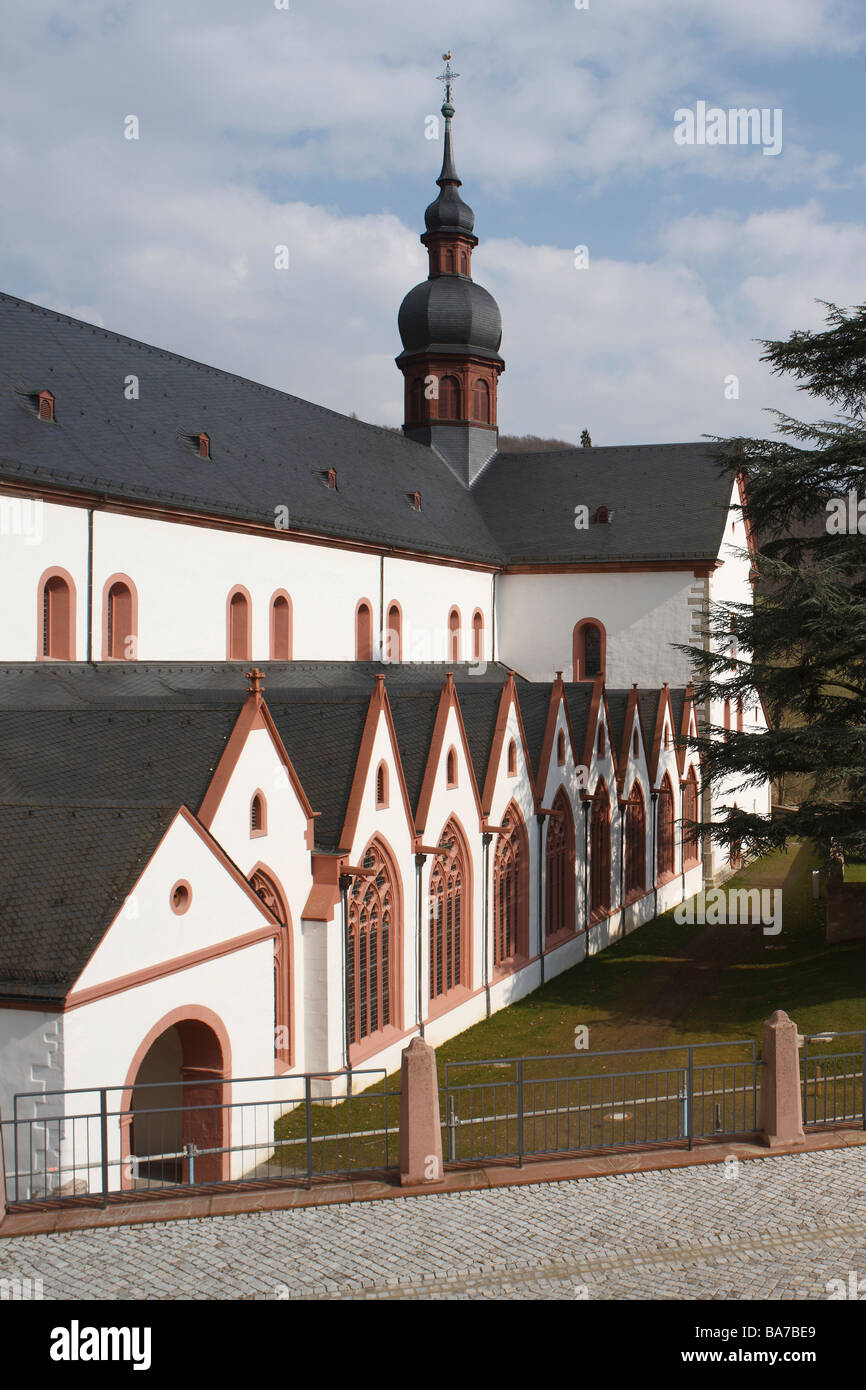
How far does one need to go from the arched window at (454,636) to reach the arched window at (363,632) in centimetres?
629

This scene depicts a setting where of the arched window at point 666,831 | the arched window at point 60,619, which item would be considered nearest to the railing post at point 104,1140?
the arched window at point 60,619

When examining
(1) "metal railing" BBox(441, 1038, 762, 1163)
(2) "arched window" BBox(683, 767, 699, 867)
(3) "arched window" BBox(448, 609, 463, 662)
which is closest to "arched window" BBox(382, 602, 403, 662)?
(3) "arched window" BBox(448, 609, 463, 662)

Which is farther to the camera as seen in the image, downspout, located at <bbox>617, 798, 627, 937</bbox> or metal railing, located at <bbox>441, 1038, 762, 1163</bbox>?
downspout, located at <bbox>617, 798, 627, 937</bbox>

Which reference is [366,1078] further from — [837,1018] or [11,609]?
[11,609]

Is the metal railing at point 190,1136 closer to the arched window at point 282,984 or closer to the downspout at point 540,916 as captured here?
the arched window at point 282,984

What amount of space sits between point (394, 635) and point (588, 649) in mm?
10987

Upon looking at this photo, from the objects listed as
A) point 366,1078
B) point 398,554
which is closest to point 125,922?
point 366,1078

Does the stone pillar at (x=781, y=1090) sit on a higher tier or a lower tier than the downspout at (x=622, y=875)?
lower

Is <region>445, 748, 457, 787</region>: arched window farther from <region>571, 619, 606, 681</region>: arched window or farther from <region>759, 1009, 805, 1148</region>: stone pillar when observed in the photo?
<region>571, 619, 606, 681</region>: arched window

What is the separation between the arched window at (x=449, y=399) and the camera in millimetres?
50062

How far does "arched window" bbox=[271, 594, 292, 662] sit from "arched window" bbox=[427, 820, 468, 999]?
9.10 m

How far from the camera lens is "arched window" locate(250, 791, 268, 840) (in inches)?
713

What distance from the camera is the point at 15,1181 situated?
1223 cm

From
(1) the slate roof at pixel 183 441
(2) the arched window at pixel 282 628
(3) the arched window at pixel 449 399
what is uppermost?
(3) the arched window at pixel 449 399
